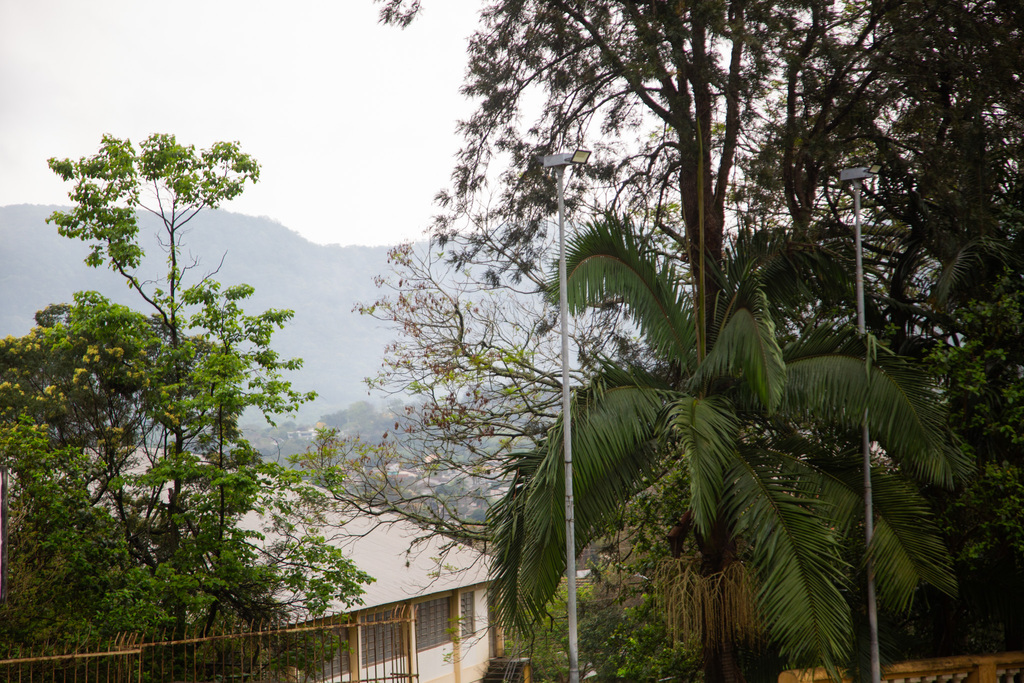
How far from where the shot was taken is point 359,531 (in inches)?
835

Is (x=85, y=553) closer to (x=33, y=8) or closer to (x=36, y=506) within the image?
(x=36, y=506)

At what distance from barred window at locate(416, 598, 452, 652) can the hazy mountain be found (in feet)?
318

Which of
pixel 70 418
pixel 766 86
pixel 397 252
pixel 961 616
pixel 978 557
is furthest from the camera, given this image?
pixel 397 252

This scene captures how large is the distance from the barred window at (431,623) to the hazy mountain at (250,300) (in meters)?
96.8

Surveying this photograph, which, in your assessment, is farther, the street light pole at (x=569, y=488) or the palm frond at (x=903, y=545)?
the palm frond at (x=903, y=545)

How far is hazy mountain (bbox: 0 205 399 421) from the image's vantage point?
13688cm

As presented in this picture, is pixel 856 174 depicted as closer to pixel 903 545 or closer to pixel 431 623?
pixel 903 545

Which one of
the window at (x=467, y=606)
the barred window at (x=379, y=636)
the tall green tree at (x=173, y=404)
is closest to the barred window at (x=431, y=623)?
the window at (x=467, y=606)

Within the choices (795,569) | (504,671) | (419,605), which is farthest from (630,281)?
(504,671)

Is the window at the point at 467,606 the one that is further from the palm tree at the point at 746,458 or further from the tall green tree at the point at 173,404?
the palm tree at the point at 746,458

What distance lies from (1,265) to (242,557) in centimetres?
15605

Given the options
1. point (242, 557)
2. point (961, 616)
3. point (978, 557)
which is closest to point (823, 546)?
point (978, 557)

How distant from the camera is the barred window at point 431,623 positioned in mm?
18828

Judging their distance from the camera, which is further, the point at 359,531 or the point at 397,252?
the point at 359,531
